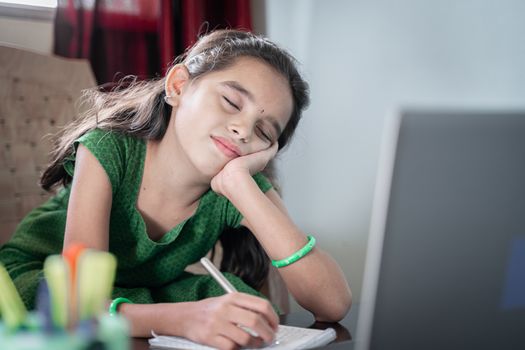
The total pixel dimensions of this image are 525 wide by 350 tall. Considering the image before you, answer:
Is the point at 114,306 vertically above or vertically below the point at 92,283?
below

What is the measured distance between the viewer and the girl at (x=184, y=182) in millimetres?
1000

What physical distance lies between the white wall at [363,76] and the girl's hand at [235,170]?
0.69 meters

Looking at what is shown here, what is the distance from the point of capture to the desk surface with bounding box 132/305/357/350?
77 cm

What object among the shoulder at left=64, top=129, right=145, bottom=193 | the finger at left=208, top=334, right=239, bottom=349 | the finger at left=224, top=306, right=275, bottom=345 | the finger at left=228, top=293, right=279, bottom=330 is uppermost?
the shoulder at left=64, top=129, right=145, bottom=193

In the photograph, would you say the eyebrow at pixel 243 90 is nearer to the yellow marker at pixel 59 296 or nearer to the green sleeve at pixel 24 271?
the green sleeve at pixel 24 271

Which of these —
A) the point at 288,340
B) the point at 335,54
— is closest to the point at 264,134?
the point at 288,340

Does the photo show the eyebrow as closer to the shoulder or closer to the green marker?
the shoulder

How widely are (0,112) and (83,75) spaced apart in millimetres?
252

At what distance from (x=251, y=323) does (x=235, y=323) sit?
0.07ft

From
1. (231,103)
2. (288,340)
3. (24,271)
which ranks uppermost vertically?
(231,103)

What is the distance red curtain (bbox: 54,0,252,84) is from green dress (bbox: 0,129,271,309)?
0.88m

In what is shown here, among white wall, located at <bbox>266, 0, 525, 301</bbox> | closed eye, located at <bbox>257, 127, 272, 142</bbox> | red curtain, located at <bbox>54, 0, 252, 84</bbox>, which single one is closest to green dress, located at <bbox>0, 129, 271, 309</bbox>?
closed eye, located at <bbox>257, 127, 272, 142</bbox>

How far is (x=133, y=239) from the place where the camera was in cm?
120

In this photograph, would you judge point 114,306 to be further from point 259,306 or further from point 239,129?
point 239,129
